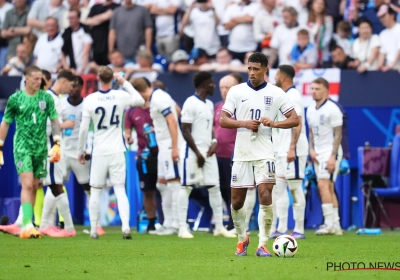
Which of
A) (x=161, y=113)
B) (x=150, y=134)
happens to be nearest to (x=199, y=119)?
(x=161, y=113)

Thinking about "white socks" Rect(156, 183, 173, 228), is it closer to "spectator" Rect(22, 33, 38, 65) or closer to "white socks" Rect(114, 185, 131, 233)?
"white socks" Rect(114, 185, 131, 233)

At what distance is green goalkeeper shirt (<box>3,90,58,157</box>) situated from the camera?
13.7 metres

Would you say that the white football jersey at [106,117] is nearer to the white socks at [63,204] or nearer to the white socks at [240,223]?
the white socks at [63,204]

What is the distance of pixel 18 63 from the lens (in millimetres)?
21531

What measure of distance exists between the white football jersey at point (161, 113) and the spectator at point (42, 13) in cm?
804

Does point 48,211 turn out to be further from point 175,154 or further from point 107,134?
point 175,154

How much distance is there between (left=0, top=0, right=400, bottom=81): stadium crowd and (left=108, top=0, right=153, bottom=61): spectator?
0.08ft

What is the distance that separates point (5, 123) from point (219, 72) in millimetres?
6265

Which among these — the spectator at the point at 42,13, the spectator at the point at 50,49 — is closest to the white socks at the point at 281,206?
the spectator at the point at 50,49

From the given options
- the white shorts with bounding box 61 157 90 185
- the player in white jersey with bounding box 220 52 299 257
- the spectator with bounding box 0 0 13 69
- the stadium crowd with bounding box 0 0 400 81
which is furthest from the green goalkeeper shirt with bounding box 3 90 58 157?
the spectator with bounding box 0 0 13 69

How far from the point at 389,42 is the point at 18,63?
889cm

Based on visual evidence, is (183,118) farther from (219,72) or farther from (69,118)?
(219,72)

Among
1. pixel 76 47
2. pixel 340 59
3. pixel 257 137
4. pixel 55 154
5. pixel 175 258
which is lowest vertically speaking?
pixel 175 258

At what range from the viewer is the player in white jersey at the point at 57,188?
14.6 m
